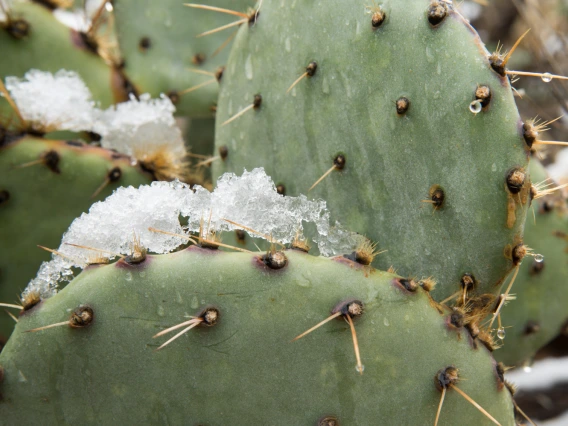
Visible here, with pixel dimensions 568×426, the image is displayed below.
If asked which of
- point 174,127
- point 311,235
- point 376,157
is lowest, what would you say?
point 174,127

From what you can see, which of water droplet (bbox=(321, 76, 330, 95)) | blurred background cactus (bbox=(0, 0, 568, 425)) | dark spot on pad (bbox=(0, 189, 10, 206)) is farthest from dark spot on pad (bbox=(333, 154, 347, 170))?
dark spot on pad (bbox=(0, 189, 10, 206))

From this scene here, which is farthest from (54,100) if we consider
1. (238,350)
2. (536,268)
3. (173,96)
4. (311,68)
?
(536,268)

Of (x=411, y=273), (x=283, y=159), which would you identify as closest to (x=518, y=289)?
(x=411, y=273)

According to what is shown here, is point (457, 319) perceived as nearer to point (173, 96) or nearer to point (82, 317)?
point (82, 317)

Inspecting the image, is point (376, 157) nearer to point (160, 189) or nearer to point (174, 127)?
point (160, 189)

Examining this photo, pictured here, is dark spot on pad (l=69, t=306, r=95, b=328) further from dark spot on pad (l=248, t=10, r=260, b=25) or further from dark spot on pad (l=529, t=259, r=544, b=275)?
dark spot on pad (l=529, t=259, r=544, b=275)

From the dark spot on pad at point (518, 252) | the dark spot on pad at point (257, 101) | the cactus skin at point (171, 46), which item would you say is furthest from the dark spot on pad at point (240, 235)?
the cactus skin at point (171, 46)
